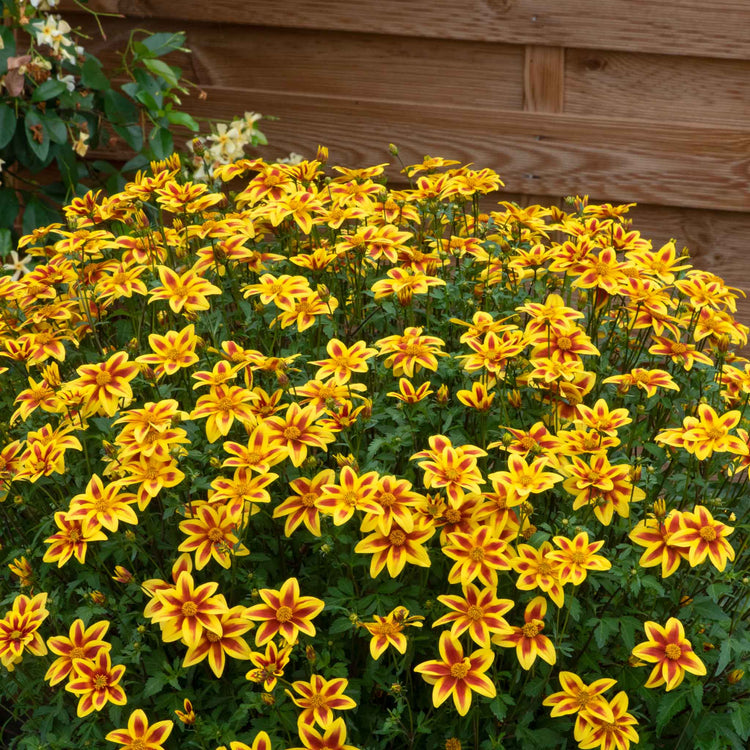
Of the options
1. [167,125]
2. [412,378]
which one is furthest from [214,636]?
[167,125]

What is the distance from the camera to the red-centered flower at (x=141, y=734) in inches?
48.7

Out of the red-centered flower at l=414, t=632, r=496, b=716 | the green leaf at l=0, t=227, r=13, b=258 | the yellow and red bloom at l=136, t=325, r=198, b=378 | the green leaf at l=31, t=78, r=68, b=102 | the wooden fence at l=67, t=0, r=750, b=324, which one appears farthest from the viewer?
the wooden fence at l=67, t=0, r=750, b=324

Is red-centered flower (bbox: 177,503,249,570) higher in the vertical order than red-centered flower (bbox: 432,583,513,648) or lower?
higher

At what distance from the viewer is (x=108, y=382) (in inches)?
56.2

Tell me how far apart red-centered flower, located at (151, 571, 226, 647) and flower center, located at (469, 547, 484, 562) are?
1.10 feet

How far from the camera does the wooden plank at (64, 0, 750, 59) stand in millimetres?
3025

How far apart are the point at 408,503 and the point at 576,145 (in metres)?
2.26

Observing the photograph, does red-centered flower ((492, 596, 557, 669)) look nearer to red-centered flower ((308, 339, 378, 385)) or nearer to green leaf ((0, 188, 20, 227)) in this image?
red-centered flower ((308, 339, 378, 385))

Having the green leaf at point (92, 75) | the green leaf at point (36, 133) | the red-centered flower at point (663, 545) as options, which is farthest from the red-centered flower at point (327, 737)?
the green leaf at point (92, 75)

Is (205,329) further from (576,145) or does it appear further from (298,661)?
(576,145)

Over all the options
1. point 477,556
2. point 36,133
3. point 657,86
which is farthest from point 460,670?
point 657,86

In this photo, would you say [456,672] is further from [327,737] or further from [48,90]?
[48,90]

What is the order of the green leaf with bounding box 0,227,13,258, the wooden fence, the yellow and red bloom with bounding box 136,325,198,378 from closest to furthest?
the yellow and red bloom with bounding box 136,325,198,378
the green leaf with bounding box 0,227,13,258
the wooden fence

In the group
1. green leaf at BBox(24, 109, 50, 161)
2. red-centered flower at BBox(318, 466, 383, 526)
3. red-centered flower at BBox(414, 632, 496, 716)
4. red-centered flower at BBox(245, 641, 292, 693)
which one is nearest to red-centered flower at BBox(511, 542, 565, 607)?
red-centered flower at BBox(414, 632, 496, 716)
